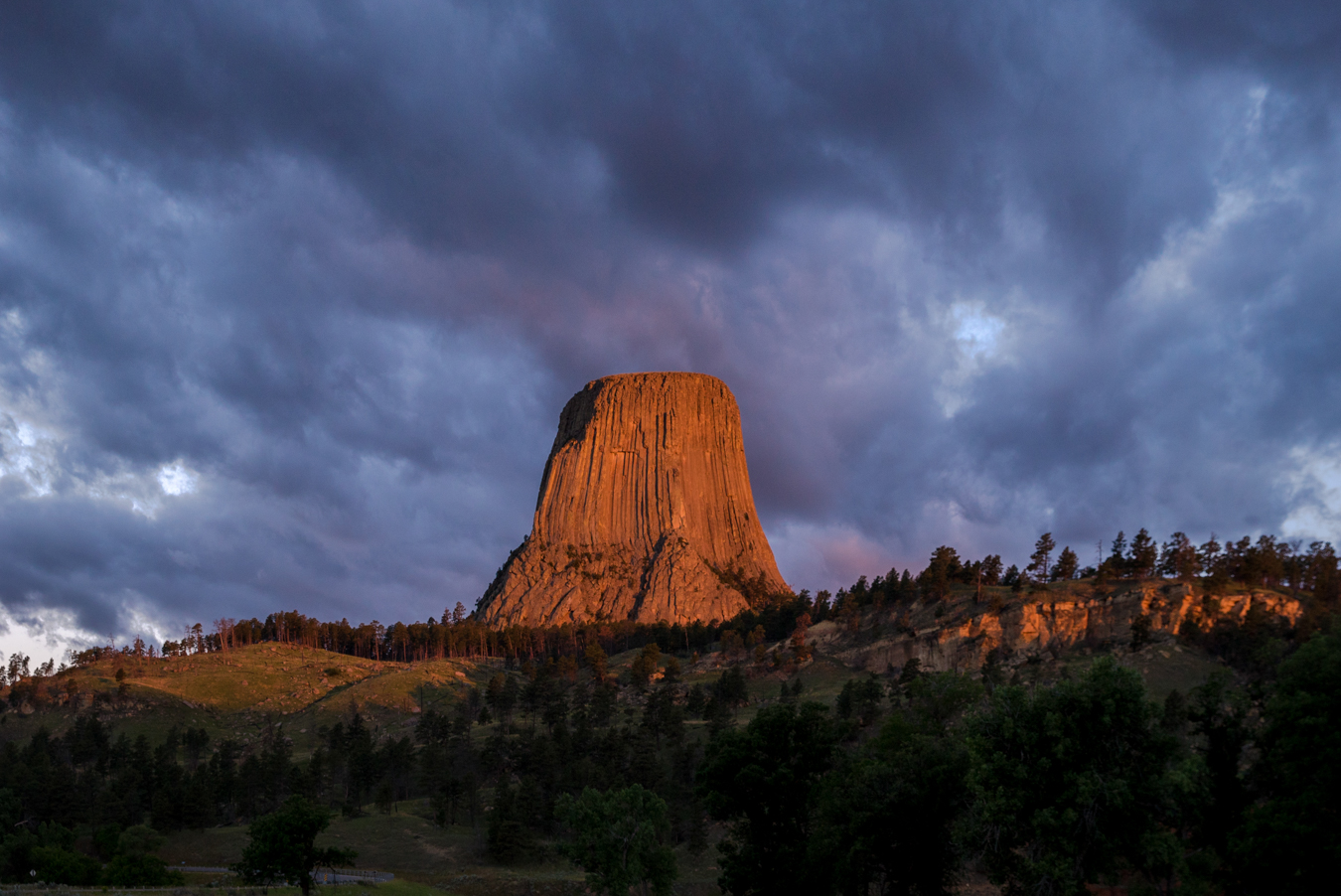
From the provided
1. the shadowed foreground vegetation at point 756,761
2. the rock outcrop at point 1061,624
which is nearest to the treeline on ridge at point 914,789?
the shadowed foreground vegetation at point 756,761

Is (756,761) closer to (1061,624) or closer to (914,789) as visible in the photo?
(914,789)

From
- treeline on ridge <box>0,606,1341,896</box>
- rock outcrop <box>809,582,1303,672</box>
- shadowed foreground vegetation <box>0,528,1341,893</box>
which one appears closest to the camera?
treeline on ridge <box>0,606,1341,896</box>

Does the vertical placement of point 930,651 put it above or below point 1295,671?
above

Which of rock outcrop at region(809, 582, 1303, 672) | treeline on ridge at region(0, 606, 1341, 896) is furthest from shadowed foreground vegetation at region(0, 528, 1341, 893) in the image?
rock outcrop at region(809, 582, 1303, 672)

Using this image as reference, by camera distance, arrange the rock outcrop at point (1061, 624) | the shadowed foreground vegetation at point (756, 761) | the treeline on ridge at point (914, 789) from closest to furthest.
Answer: the treeline on ridge at point (914, 789), the shadowed foreground vegetation at point (756, 761), the rock outcrop at point (1061, 624)

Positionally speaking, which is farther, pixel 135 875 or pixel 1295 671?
pixel 135 875

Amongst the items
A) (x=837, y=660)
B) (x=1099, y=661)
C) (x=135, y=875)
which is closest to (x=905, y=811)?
(x=1099, y=661)

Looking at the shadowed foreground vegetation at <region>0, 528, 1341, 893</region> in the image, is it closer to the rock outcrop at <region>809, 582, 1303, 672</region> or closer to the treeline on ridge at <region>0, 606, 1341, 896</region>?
the treeline on ridge at <region>0, 606, 1341, 896</region>

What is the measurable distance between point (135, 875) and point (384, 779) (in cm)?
3235

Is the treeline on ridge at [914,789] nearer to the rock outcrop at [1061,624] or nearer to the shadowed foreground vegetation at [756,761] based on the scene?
the shadowed foreground vegetation at [756,761]

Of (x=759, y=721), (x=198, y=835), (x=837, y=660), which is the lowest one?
(x=198, y=835)

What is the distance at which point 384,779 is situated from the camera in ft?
256

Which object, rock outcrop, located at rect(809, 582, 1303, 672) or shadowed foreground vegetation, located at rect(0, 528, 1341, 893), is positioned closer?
shadowed foreground vegetation, located at rect(0, 528, 1341, 893)

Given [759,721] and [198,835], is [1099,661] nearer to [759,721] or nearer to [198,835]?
[759,721]
